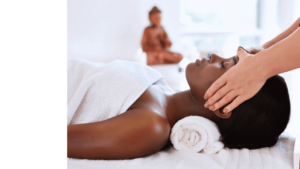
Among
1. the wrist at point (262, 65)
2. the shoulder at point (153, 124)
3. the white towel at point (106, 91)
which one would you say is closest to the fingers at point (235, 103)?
the wrist at point (262, 65)

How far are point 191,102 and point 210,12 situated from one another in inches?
104

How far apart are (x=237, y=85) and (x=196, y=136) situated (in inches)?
9.1

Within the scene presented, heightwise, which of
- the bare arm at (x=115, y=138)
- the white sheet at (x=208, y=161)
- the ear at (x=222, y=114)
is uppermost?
the ear at (x=222, y=114)

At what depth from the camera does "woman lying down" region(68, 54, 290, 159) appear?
0.90 m

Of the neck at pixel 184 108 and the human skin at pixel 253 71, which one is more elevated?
the human skin at pixel 253 71

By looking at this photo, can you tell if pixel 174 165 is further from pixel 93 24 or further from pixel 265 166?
pixel 93 24

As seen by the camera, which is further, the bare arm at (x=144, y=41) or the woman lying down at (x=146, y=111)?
the bare arm at (x=144, y=41)

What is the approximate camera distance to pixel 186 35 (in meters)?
3.56

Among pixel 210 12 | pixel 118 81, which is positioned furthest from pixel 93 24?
pixel 118 81

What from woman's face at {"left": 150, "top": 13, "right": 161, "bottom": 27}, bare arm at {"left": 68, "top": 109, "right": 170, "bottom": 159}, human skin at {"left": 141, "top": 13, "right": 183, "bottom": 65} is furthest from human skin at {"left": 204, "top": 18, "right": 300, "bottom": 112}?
woman's face at {"left": 150, "top": 13, "right": 161, "bottom": 27}

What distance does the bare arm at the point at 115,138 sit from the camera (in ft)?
2.93

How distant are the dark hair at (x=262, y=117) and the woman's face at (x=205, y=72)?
0.46 feet

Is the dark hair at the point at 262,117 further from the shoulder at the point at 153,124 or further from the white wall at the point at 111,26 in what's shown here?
the white wall at the point at 111,26
